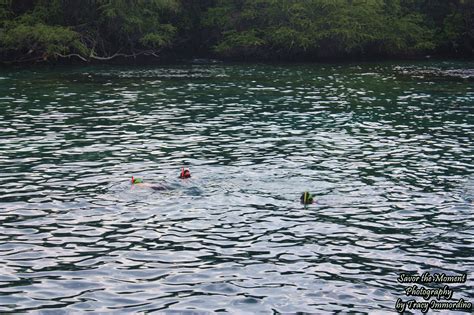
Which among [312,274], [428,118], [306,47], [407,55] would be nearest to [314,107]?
[428,118]

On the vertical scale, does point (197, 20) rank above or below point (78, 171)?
above

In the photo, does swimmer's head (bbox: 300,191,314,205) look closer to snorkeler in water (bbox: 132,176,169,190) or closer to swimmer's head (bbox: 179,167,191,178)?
swimmer's head (bbox: 179,167,191,178)

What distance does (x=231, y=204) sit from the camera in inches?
703

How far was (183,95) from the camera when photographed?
40.8 meters

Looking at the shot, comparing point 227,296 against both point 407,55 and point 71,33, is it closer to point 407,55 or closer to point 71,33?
point 71,33

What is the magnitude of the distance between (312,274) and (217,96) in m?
27.9

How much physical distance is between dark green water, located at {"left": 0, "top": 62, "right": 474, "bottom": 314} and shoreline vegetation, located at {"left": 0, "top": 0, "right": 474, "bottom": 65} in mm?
26791

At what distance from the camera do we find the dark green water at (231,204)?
12.4m

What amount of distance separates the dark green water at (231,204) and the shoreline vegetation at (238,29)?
2679 cm

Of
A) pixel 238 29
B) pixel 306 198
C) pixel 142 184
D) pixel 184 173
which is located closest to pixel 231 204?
pixel 306 198

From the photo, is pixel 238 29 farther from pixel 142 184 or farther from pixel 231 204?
pixel 231 204

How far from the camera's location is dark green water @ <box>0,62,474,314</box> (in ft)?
40.6

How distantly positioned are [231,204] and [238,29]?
54.2 metres

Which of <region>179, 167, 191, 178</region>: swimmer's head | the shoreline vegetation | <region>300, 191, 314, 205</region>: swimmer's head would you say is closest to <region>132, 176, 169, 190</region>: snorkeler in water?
<region>179, 167, 191, 178</region>: swimmer's head
